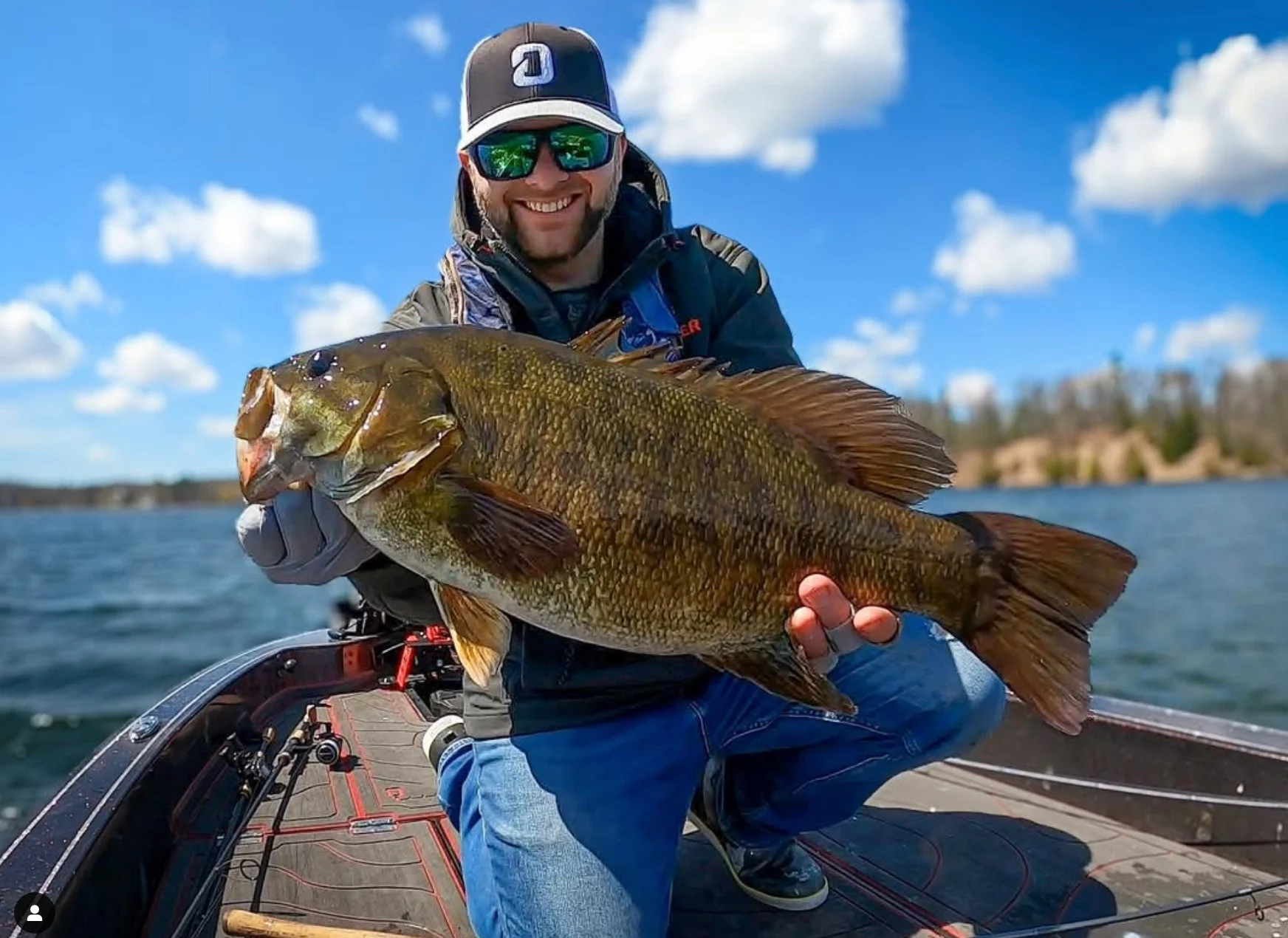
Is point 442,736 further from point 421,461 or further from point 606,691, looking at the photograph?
point 421,461

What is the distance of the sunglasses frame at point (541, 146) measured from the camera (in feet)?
10.5

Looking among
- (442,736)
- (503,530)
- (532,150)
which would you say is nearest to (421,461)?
(503,530)

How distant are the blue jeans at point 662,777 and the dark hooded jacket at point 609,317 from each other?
0.09m

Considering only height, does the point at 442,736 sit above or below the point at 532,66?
below

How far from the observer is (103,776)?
327 centimetres

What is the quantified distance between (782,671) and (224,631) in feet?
66.2

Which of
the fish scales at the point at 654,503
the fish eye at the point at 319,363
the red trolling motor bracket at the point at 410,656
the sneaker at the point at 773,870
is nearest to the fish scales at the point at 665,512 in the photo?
the fish scales at the point at 654,503

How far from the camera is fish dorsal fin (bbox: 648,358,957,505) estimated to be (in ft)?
9.07

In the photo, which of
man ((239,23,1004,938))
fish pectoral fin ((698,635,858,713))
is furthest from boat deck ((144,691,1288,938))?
fish pectoral fin ((698,635,858,713))

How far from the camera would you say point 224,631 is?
2036 cm

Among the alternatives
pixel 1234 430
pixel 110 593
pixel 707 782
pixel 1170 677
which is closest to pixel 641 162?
pixel 707 782

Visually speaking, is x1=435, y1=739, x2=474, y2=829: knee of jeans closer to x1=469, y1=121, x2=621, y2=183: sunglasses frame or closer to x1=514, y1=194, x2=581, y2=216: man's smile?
x1=514, y1=194, x2=581, y2=216: man's smile

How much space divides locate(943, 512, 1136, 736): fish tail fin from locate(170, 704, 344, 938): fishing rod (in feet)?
8.65

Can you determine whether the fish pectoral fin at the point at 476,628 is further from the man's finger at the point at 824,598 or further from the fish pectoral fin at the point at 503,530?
the man's finger at the point at 824,598
